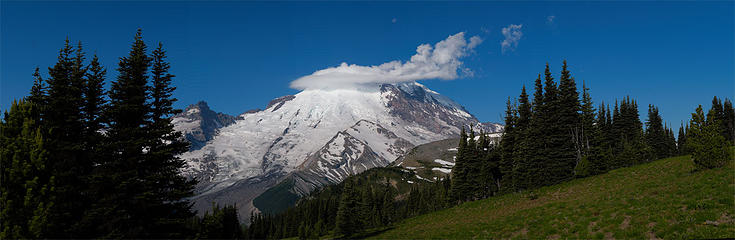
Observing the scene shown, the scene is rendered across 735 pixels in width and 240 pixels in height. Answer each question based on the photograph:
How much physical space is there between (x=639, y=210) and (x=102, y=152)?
34196mm

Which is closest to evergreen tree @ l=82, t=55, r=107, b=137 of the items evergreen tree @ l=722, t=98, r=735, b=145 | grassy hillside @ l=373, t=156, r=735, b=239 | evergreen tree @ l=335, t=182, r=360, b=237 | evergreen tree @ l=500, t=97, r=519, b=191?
grassy hillside @ l=373, t=156, r=735, b=239

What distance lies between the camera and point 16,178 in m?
17.9

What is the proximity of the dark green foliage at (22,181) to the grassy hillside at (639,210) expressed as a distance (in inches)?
1080

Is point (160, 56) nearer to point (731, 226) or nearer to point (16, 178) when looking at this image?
point (16, 178)

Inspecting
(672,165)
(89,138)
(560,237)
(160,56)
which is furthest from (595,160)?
(89,138)

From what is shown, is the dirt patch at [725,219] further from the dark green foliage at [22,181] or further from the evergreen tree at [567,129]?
the dark green foliage at [22,181]

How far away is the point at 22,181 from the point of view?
18.1m

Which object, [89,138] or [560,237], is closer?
[560,237]

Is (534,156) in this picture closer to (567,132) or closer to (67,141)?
(567,132)

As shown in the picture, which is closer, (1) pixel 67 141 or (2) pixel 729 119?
(1) pixel 67 141

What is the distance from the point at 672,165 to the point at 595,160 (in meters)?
9.85

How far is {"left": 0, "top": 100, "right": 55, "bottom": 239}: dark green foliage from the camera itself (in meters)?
17.3

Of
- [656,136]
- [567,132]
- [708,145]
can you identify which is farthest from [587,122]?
[656,136]

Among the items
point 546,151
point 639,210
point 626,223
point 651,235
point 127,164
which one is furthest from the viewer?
point 546,151
